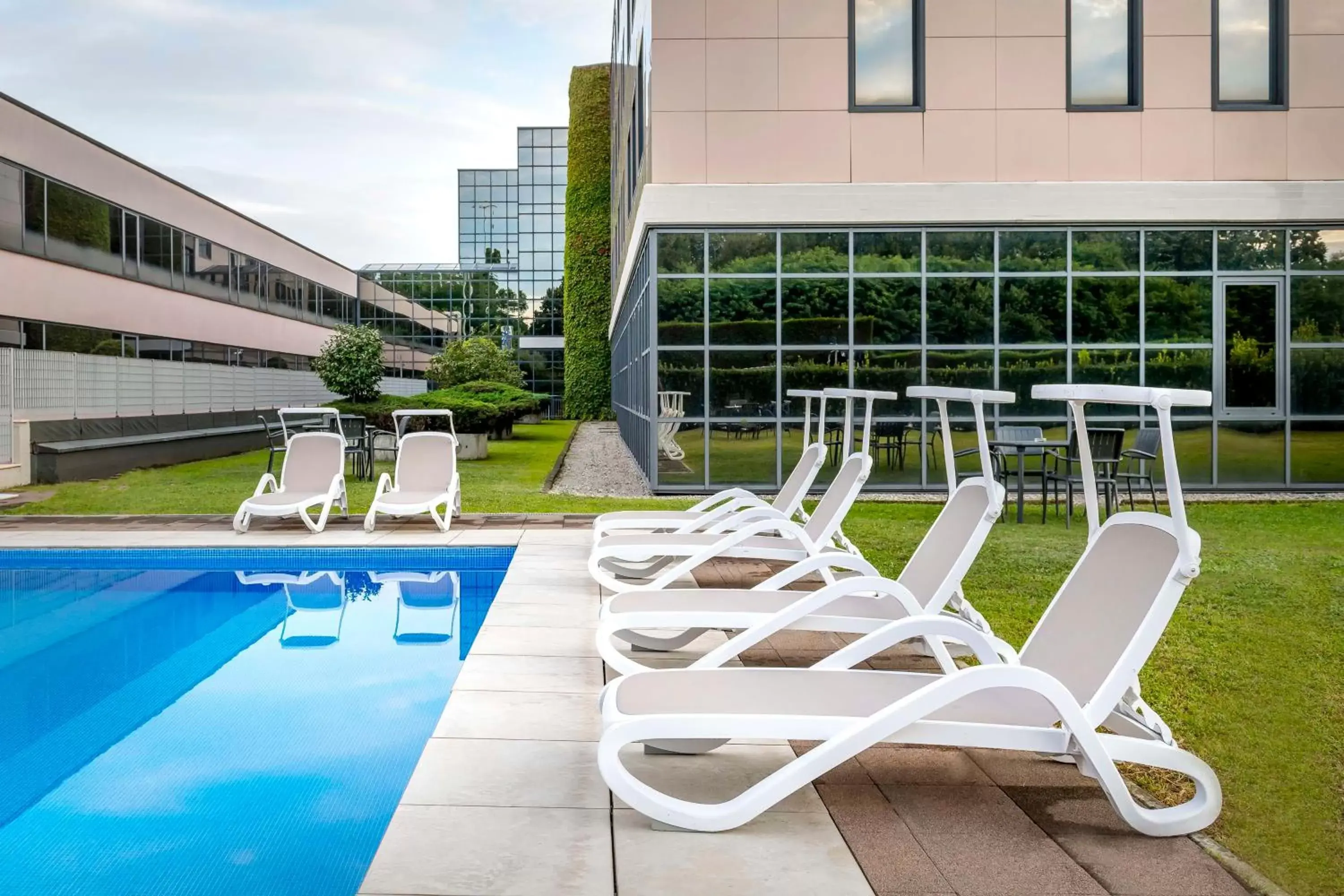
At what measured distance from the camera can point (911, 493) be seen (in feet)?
42.4

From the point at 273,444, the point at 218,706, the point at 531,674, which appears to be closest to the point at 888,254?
the point at 273,444

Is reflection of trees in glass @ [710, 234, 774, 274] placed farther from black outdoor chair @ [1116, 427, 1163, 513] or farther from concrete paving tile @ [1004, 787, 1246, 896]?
concrete paving tile @ [1004, 787, 1246, 896]

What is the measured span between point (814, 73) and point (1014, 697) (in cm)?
1047

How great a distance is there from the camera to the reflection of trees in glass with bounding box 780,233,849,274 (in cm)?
1270

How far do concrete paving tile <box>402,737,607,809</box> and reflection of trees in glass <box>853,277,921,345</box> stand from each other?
9657mm

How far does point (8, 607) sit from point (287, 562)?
2.03 metres

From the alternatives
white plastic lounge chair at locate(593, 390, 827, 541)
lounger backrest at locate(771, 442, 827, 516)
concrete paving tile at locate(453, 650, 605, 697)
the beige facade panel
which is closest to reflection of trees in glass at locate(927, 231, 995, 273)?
white plastic lounge chair at locate(593, 390, 827, 541)

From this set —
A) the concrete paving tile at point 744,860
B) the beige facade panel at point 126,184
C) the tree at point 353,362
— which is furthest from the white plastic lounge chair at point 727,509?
the tree at point 353,362

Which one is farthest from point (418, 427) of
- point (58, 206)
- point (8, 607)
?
point (8, 607)

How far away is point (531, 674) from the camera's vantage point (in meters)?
4.84

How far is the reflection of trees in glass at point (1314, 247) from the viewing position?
1282 cm

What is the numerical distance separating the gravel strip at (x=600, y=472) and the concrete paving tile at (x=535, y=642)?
721 centimetres

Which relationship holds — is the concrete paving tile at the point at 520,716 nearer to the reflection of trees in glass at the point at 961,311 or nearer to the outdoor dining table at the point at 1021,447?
the outdoor dining table at the point at 1021,447

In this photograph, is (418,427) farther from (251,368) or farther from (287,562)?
(287,562)
